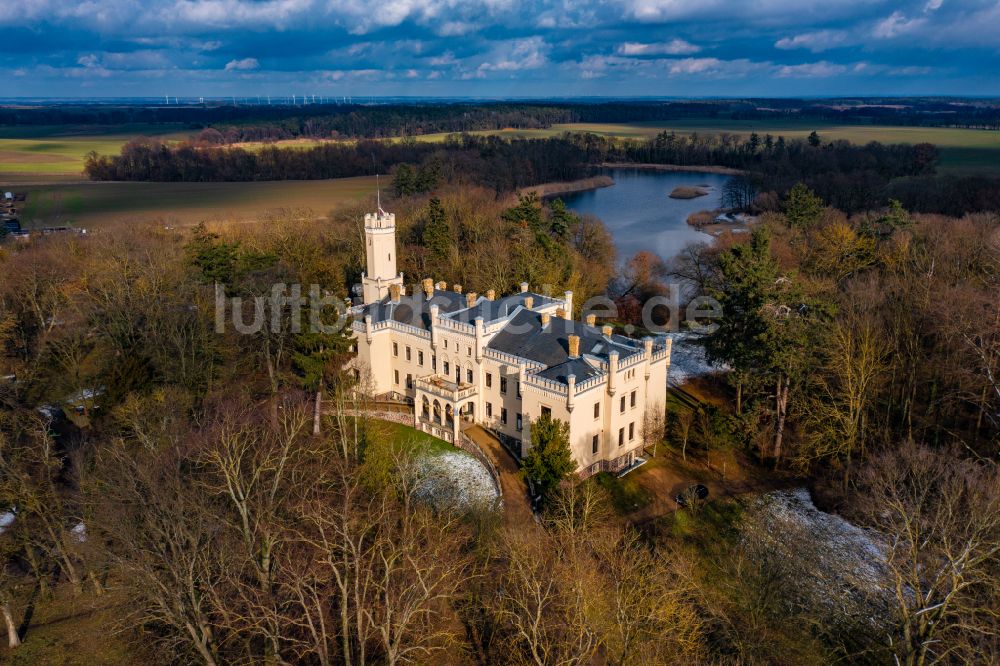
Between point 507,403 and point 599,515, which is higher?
point 507,403

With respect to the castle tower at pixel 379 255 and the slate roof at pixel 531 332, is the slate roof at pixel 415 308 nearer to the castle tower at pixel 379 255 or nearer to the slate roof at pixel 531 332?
the slate roof at pixel 531 332

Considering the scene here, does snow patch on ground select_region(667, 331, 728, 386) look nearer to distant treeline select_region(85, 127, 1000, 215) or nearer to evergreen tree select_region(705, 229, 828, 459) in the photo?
evergreen tree select_region(705, 229, 828, 459)

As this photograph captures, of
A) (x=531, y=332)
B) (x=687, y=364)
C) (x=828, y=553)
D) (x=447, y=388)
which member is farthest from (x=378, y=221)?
(x=828, y=553)

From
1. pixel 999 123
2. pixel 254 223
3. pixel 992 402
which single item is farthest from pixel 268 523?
pixel 999 123

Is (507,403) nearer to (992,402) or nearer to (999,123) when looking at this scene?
A: (992,402)

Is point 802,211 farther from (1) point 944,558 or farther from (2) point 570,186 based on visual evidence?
(2) point 570,186

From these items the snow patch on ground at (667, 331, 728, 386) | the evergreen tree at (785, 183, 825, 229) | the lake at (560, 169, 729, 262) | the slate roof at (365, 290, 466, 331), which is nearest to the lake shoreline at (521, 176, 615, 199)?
the lake at (560, 169, 729, 262)
